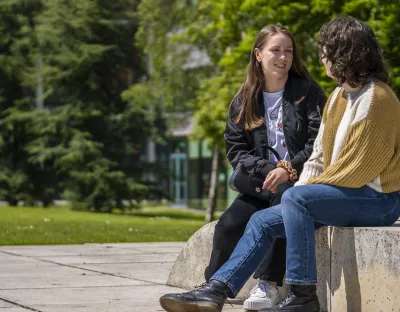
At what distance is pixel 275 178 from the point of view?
680 centimetres

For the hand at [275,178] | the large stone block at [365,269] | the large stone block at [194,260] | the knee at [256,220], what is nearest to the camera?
the large stone block at [365,269]

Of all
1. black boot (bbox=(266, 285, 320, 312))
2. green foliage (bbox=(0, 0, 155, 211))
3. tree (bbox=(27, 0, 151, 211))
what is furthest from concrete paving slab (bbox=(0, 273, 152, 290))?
tree (bbox=(27, 0, 151, 211))

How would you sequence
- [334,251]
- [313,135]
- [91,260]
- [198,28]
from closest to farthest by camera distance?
[334,251]
[313,135]
[91,260]
[198,28]

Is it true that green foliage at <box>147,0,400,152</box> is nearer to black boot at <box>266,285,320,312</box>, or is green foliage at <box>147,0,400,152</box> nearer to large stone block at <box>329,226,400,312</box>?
large stone block at <box>329,226,400,312</box>

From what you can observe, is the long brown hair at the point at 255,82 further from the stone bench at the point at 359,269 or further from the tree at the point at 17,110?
the tree at the point at 17,110

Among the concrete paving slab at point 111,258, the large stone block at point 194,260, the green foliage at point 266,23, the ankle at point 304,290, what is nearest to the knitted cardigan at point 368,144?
the ankle at point 304,290

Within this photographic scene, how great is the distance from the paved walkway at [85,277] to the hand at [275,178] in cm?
83

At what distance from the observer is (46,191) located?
42.9 meters

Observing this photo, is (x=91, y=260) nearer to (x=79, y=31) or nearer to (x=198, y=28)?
(x=198, y=28)

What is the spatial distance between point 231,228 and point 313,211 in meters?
0.95

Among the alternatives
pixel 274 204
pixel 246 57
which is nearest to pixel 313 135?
pixel 274 204

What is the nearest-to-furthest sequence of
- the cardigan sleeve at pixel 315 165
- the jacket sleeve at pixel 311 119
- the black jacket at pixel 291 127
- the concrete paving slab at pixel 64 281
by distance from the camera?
the cardigan sleeve at pixel 315 165 < the jacket sleeve at pixel 311 119 < the black jacket at pixel 291 127 < the concrete paving slab at pixel 64 281

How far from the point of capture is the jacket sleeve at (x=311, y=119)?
6.97m

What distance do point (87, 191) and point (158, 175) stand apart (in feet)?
12.8
